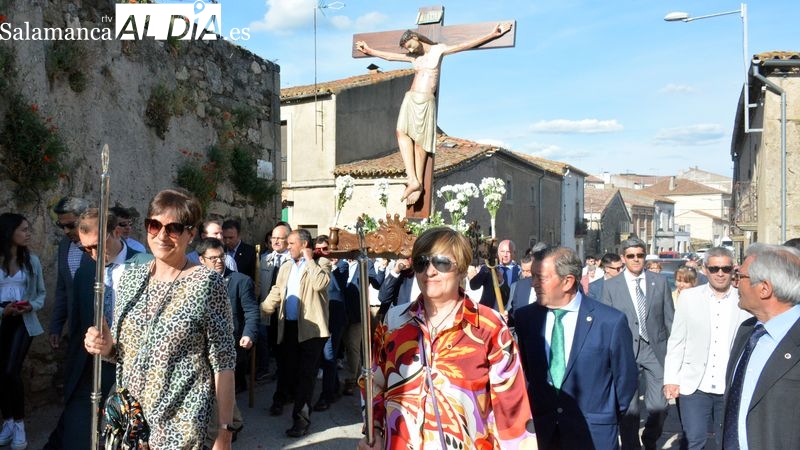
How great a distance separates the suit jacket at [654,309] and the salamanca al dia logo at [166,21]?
20.0ft

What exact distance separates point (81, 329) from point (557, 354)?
9.81ft

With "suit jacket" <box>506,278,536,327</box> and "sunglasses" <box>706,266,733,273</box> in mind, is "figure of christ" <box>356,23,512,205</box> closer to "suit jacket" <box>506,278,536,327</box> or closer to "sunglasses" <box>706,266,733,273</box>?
"suit jacket" <box>506,278,536,327</box>

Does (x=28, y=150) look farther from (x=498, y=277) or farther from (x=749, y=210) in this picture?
(x=749, y=210)

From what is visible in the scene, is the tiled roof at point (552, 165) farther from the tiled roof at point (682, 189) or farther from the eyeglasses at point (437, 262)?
the tiled roof at point (682, 189)

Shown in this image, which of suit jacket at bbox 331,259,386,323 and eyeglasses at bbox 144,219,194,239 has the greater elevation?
eyeglasses at bbox 144,219,194,239

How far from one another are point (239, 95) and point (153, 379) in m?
8.11

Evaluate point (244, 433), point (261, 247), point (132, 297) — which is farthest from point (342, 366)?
point (132, 297)

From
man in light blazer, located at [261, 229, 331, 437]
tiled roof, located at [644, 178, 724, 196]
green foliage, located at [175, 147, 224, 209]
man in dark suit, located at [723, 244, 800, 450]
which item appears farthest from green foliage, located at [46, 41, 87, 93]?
tiled roof, located at [644, 178, 724, 196]

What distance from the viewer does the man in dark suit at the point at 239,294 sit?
613 centimetres

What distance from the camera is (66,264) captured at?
532cm

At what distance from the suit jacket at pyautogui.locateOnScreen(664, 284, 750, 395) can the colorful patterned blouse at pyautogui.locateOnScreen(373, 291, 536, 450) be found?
2951 mm

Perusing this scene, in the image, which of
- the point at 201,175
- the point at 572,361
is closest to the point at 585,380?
the point at 572,361

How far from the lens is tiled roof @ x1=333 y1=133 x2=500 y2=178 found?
18344 mm

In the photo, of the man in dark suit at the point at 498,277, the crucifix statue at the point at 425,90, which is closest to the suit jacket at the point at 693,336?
the man in dark suit at the point at 498,277
